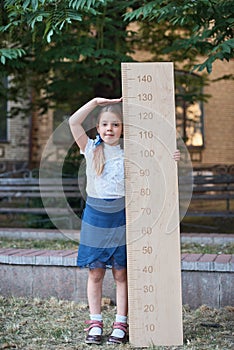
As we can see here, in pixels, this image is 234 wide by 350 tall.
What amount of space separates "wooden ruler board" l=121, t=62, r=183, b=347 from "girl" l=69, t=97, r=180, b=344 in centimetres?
11

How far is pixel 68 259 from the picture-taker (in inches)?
197

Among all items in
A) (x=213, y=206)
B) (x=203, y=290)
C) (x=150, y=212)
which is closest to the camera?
(x=150, y=212)

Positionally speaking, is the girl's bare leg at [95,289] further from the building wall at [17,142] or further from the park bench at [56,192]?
the building wall at [17,142]

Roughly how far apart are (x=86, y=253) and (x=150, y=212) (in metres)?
0.52

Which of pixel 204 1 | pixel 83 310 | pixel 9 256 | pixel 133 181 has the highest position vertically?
pixel 204 1

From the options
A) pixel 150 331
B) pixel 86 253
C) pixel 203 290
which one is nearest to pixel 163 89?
pixel 86 253

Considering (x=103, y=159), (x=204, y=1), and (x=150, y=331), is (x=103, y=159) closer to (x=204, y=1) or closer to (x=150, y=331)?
(x=150, y=331)

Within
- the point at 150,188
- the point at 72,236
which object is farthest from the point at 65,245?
the point at 150,188

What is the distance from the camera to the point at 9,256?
5191mm

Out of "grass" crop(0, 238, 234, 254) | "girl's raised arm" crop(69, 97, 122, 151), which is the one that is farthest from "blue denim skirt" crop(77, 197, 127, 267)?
"grass" crop(0, 238, 234, 254)

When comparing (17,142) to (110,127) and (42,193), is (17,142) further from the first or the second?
(110,127)

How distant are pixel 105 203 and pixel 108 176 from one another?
0.56ft

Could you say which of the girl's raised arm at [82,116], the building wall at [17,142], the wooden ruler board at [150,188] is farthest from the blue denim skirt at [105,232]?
the building wall at [17,142]

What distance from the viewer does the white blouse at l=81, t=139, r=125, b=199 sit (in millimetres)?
3641
